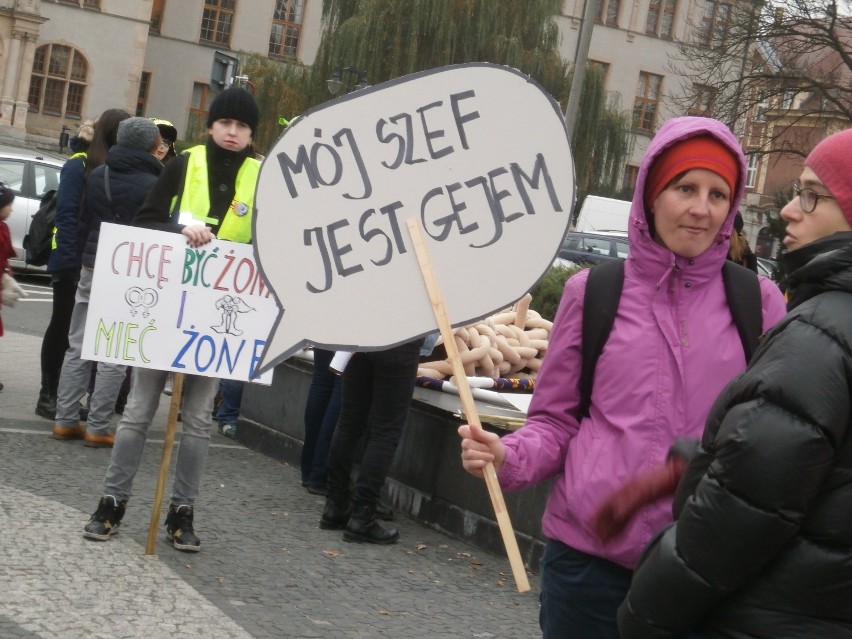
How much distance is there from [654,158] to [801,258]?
0.69 meters

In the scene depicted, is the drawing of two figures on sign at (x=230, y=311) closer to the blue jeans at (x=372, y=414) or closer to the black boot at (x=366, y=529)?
the blue jeans at (x=372, y=414)

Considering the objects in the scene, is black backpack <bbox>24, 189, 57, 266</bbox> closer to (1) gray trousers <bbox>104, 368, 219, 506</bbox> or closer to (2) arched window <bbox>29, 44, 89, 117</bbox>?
(1) gray trousers <bbox>104, 368, 219, 506</bbox>

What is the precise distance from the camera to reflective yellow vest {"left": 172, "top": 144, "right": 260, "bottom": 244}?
18.8 ft

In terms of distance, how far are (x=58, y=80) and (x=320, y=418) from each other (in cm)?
5315

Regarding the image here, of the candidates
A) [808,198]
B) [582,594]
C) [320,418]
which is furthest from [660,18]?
[808,198]

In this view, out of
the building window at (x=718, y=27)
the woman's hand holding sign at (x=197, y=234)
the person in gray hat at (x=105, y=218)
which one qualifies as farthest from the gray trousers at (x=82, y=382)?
the building window at (x=718, y=27)

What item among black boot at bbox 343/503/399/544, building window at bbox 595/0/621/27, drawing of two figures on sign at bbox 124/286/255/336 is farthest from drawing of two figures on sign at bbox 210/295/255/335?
building window at bbox 595/0/621/27

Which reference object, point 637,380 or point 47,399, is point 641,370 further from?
point 47,399

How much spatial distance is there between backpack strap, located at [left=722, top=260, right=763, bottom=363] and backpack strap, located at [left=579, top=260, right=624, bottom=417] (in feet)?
0.79

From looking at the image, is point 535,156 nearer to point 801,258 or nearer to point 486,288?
point 486,288

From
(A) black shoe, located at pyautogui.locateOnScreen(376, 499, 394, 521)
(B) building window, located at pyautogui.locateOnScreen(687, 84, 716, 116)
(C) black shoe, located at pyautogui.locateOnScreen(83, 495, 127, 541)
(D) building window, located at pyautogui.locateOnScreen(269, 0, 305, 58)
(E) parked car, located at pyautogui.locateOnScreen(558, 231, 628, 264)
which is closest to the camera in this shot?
(C) black shoe, located at pyautogui.locateOnScreen(83, 495, 127, 541)

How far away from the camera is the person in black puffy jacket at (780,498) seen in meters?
2.09

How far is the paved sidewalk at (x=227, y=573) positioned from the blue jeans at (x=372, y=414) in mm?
295

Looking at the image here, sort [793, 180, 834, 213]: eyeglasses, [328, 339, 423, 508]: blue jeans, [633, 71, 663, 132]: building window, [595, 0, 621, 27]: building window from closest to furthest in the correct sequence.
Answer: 1. [793, 180, 834, 213]: eyeglasses
2. [328, 339, 423, 508]: blue jeans
3. [595, 0, 621, 27]: building window
4. [633, 71, 663, 132]: building window
